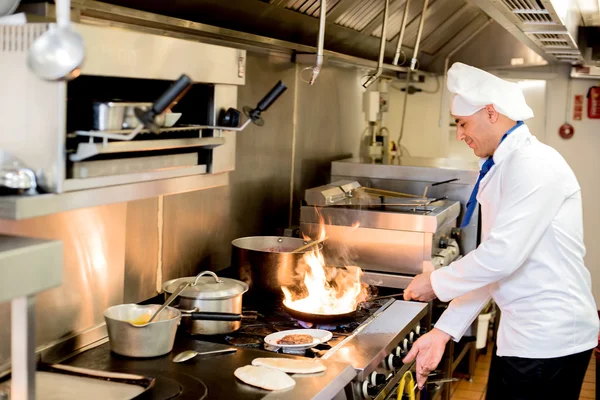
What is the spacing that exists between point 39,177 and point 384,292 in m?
1.97

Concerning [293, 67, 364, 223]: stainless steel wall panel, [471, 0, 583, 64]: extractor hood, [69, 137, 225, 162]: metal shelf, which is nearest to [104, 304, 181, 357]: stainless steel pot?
[69, 137, 225, 162]: metal shelf

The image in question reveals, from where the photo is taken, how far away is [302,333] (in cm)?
236

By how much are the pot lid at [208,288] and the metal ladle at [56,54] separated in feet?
3.52

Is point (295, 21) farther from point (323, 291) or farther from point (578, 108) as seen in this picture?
point (578, 108)

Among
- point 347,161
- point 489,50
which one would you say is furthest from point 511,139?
point 489,50

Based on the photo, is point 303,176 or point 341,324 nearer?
point 341,324

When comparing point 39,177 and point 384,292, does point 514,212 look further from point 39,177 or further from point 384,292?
point 39,177

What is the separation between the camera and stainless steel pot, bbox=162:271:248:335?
90.4 inches

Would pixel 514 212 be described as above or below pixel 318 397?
above

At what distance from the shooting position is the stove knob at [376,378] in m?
2.17

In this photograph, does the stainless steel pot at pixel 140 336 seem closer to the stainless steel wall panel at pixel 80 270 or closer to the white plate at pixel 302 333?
the stainless steel wall panel at pixel 80 270

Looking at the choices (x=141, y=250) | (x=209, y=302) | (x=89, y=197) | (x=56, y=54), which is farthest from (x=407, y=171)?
(x=56, y=54)

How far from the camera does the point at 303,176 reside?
397 cm

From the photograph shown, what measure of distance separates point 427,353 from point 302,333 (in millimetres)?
462
